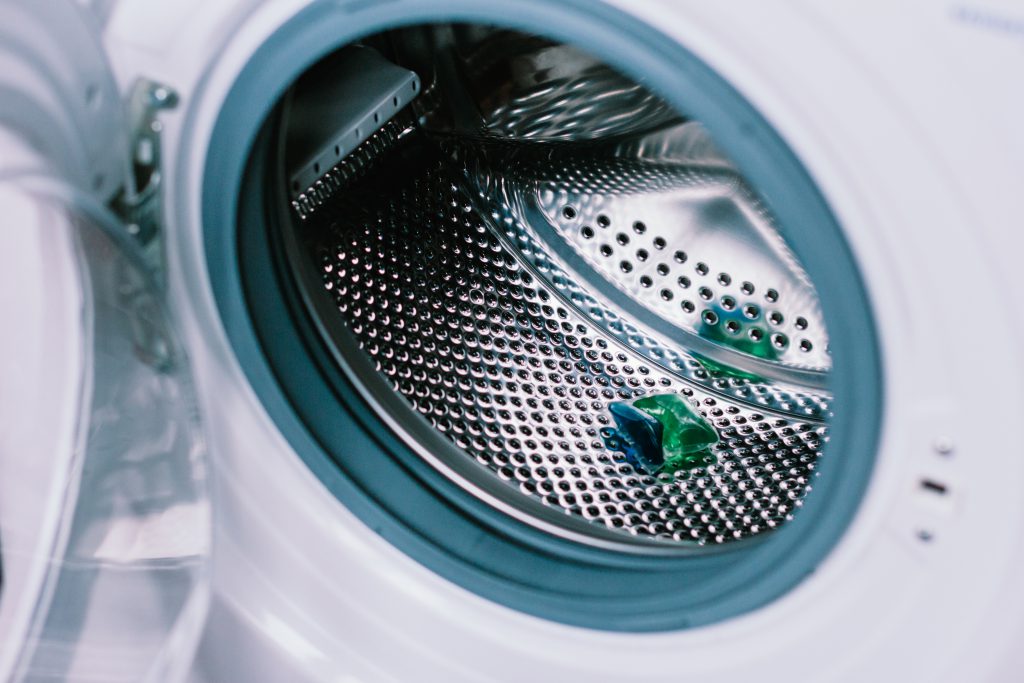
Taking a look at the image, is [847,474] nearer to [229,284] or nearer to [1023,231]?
[1023,231]

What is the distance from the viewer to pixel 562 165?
915 mm

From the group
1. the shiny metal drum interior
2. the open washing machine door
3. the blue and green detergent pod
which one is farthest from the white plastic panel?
the blue and green detergent pod

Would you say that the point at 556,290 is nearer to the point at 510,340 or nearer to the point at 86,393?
the point at 510,340

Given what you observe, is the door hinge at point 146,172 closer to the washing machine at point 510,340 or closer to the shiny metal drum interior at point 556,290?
the washing machine at point 510,340

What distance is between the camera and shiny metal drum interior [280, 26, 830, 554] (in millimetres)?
833

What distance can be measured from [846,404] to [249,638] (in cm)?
57

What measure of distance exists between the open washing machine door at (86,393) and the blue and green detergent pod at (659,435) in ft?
1.22

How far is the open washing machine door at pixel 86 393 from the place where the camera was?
2.02ft

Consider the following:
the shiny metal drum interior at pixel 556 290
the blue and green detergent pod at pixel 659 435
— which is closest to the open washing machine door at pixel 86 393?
the shiny metal drum interior at pixel 556 290

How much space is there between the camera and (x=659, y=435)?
886 mm

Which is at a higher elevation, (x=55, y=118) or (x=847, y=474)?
(x=847, y=474)

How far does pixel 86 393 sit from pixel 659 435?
0.49 meters

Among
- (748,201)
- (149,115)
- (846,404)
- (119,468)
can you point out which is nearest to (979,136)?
(846,404)

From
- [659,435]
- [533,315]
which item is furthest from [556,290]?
[659,435]
